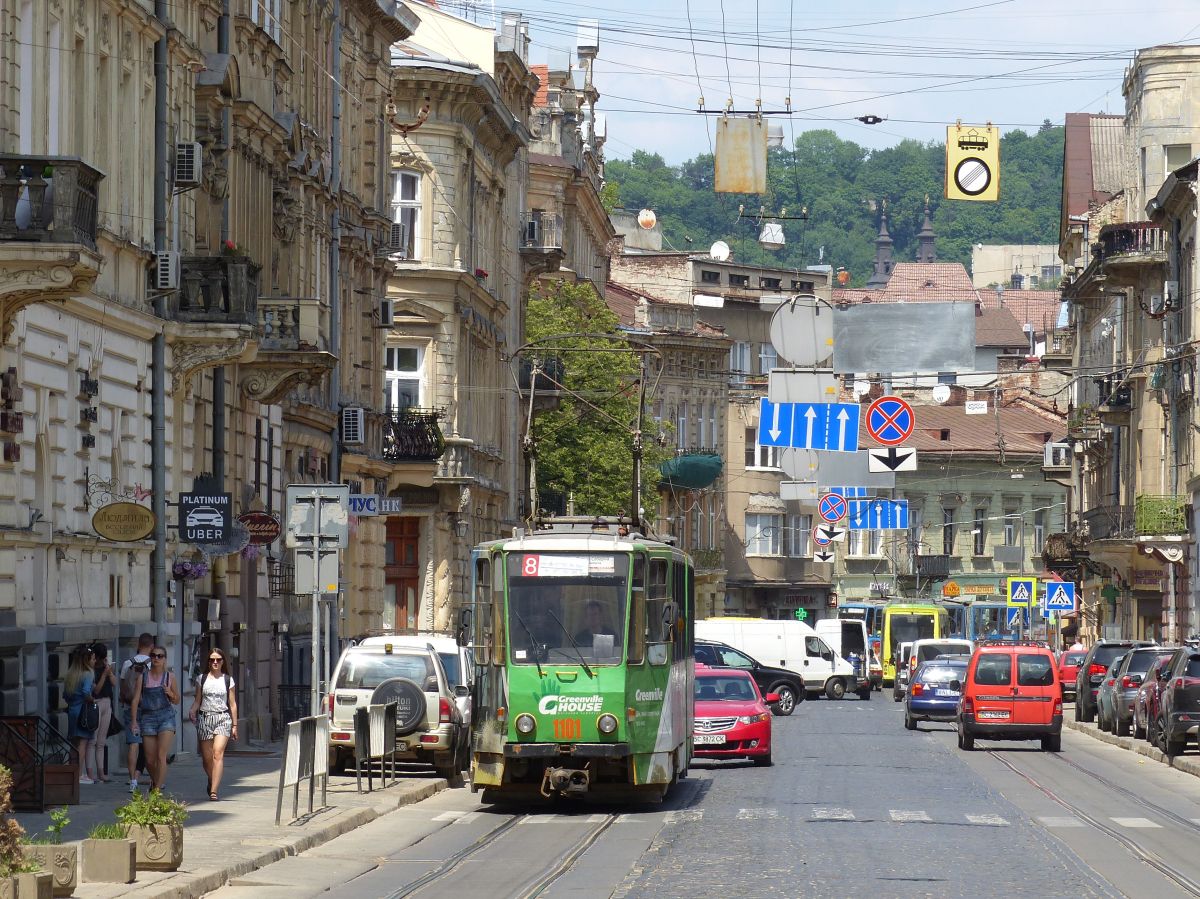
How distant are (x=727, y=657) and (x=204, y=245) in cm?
2475

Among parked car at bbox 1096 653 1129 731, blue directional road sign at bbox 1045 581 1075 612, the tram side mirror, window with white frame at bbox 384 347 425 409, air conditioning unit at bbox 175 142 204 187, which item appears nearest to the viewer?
the tram side mirror

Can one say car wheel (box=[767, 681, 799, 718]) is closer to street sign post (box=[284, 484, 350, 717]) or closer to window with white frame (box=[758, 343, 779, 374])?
street sign post (box=[284, 484, 350, 717])

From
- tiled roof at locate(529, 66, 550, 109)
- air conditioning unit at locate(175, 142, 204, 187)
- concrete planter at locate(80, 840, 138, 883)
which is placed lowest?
concrete planter at locate(80, 840, 138, 883)

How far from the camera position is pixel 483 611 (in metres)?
24.6

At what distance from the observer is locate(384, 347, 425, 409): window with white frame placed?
54.9 metres

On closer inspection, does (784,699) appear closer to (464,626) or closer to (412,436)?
(412,436)

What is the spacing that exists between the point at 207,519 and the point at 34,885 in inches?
648

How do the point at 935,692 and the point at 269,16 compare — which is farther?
the point at 935,692

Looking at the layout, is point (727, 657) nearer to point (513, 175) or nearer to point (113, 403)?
point (513, 175)

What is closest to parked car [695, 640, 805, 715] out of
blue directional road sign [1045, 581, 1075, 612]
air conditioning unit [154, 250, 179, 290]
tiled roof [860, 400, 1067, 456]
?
blue directional road sign [1045, 581, 1075, 612]

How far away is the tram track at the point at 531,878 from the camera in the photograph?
16609 mm

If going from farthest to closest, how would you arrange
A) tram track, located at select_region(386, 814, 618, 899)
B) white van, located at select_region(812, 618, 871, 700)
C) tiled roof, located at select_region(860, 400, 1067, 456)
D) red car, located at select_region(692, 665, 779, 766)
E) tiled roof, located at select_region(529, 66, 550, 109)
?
tiled roof, located at select_region(860, 400, 1067, 456) < tiled roof, located at select_region(529, 66, 550, 109) < white van, located at select_region(812, 618, 871, 700) < red car, located at select_region(692, 665, 779, 766) < tram track, located at select_region(386, 814, 618, 899)

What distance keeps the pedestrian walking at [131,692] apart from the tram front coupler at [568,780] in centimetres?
415

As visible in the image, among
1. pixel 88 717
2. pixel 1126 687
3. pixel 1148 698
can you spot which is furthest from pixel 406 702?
pixel 1126 687
